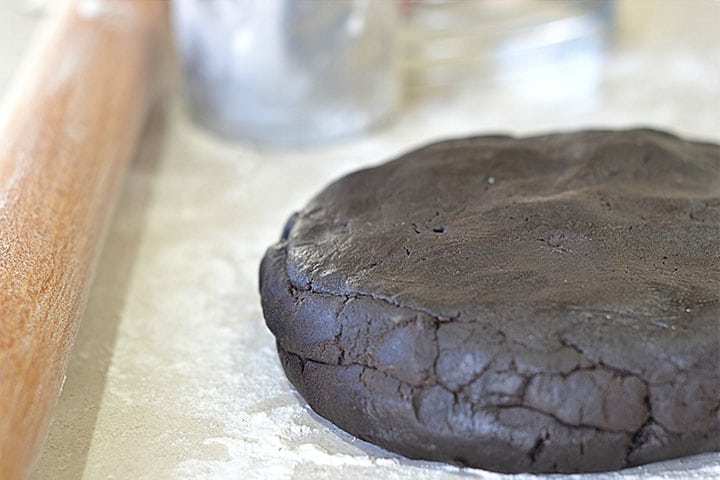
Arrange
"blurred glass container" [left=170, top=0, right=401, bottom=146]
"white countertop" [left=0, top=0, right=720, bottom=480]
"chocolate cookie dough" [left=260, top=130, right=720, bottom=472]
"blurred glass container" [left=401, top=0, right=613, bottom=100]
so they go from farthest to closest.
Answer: "blurred glass container" [left=401, top=0, right=613, bottom=100] < "blurred glass container" [left=170, top=0, right=401, bottom=146] < "white countertop" [left=0, top=0, right=720, bottom=480] < "chocolate cookie dough" [left=260, top=130, right=720, bottom=472]

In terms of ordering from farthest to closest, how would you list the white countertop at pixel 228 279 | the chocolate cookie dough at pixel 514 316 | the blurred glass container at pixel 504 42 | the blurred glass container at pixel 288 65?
the blurred glass container at pixel 504 42 < the blurred glass container at pixel 288 65 < the white countertop at pixel 228 279 < the chocolate cookie dough at pixel 514 316

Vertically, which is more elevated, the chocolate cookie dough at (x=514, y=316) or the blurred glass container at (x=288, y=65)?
the blurred glass container at (x=288, y=65)

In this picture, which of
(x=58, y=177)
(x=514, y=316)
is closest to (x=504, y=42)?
(x=58, y=177)

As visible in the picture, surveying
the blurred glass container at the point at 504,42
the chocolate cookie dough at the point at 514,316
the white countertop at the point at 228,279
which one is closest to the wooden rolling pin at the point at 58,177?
the white countertop at the point at 228,279

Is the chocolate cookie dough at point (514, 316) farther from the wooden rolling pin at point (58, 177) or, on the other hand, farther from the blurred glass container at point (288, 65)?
the blurred glass container at point (288, 65)

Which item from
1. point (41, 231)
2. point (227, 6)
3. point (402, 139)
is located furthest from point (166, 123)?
point (41, 231)

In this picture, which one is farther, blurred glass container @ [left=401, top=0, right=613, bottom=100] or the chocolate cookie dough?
blurred glass container @ [left=401, top=0, right=613, bottom=100]

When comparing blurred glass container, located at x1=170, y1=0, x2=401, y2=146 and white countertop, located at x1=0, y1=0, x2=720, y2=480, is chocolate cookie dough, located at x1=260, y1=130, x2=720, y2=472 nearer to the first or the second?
white countertop, located at x1=0, y1=0, x2=720, y2=480

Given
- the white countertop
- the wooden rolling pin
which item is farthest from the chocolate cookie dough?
the wooden rolling pin
